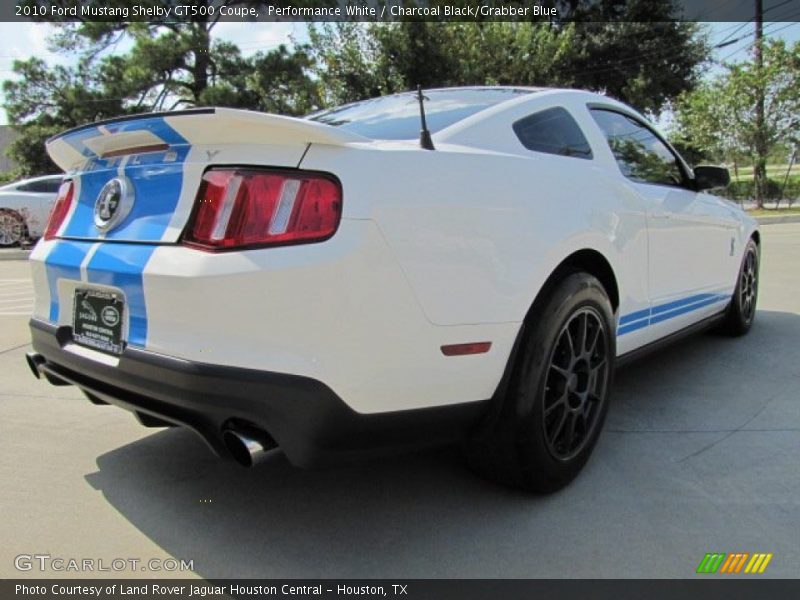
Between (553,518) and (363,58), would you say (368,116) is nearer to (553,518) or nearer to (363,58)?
(553,518)

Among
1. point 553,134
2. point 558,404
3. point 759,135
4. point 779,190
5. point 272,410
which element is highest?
point 759,135

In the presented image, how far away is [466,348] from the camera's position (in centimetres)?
212

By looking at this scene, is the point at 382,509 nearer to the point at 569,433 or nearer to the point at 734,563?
the point at 569,433

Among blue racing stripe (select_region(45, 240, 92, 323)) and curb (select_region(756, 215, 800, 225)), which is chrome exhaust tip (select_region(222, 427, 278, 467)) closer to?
blue racing stripe (select_region(45, 240, 92, 323))

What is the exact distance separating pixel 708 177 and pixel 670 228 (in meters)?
0.74

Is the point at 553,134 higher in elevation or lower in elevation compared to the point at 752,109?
lower

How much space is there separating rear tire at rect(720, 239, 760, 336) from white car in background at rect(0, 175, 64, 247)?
1141 centimetres

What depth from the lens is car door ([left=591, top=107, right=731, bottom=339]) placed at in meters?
3.22

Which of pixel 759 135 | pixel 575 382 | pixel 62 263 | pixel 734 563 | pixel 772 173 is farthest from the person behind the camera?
pixel 772 173

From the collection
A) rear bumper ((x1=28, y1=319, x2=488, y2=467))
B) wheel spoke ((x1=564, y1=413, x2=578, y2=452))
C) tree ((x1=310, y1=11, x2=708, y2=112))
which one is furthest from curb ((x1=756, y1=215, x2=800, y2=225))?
rear bumper ((x1=28, y1=319, x2=488, y2=467))

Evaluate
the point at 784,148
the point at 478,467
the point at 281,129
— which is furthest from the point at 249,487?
the point at 784,148

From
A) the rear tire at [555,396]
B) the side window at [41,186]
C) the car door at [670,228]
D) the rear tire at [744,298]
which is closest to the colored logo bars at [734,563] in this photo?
the rear tire at [555,396]

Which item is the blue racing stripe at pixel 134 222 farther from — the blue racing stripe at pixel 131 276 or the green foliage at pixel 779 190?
the green foliage at pixel 779 190

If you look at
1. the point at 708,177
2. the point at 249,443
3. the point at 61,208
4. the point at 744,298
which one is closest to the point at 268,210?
the point at 249,443
